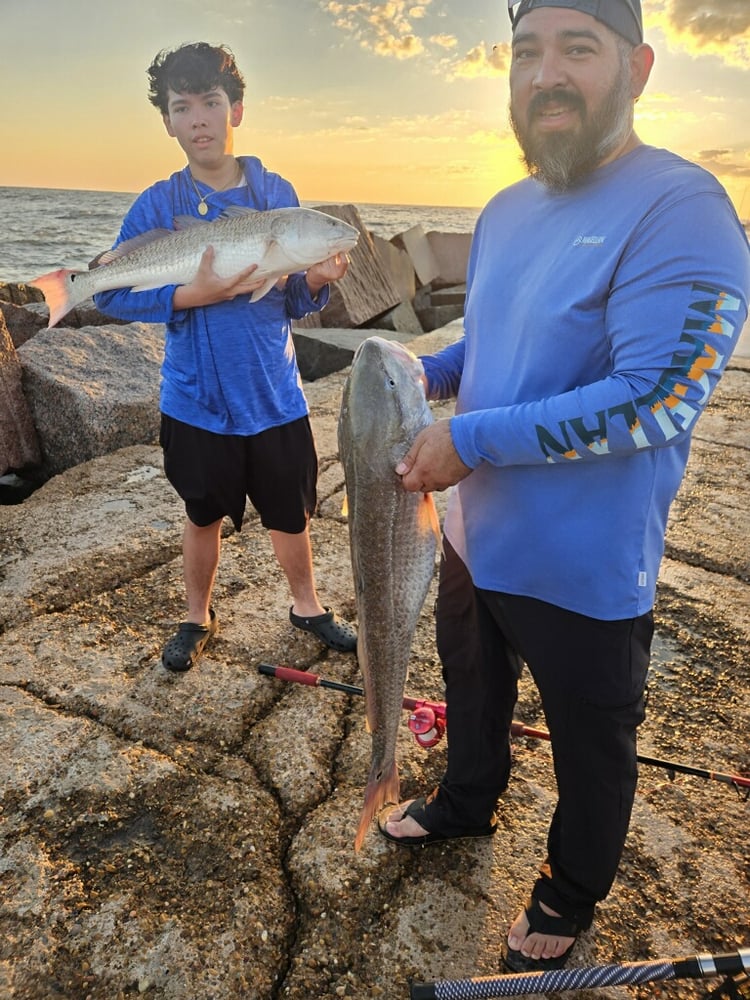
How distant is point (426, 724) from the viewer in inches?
106

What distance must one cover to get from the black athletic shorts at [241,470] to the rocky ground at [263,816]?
0.74 meters

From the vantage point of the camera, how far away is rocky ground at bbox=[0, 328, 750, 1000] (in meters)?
2.04

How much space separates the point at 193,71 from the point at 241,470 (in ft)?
5.72

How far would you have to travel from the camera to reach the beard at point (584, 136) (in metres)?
1.64

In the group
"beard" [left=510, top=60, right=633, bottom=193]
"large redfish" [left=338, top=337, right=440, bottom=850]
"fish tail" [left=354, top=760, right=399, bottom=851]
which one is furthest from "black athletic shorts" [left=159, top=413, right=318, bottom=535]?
"beard" [left=510, top=60, right=633, bottom=193]

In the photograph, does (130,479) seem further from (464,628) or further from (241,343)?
(464,628)

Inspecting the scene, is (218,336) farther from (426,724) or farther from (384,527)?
(426,724)

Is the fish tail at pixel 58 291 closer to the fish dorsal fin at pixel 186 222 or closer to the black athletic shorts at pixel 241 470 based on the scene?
the fish dorsal fin at pixel 186 222

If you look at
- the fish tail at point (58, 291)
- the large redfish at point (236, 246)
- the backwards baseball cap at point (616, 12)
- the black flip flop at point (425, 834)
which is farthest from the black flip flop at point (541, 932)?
the fish tail at point (58, 291)

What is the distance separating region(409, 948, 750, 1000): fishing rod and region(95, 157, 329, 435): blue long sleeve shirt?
2211 mm

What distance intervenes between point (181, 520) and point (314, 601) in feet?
5.04

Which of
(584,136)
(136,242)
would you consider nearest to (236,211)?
(136,242)

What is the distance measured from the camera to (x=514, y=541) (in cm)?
184

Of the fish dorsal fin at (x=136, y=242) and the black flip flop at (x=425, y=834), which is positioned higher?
the fish dorsal fin at (x=136, y=242)
